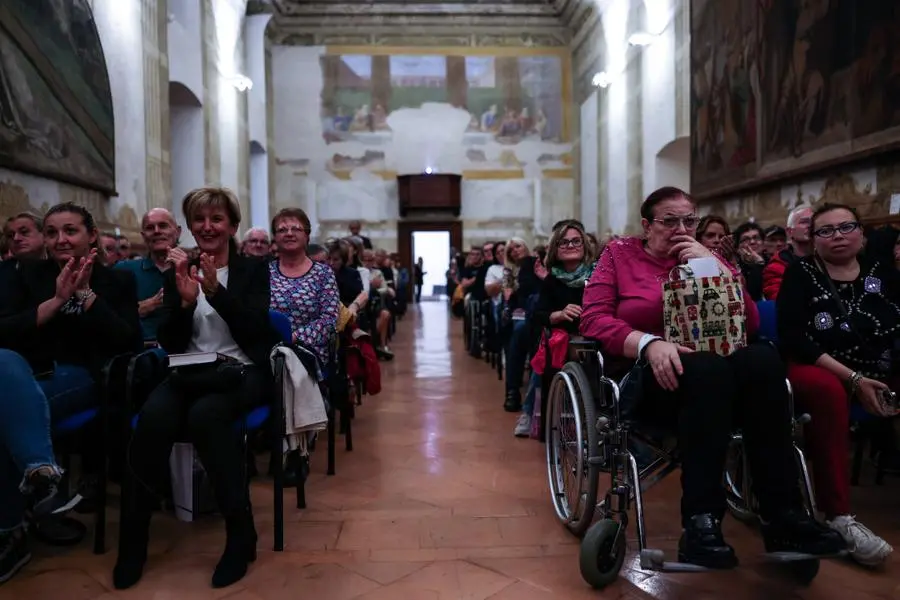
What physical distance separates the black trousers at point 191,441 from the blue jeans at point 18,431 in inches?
12.8

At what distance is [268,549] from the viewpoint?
2.90m

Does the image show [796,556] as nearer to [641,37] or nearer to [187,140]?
[641,37]

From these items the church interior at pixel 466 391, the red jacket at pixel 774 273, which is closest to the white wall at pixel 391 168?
the church interior at pixel 466 391

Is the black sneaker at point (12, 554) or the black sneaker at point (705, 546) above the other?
the black sneaker at point (705, 546)

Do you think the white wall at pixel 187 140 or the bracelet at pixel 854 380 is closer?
the bracelet at pixel 854 380

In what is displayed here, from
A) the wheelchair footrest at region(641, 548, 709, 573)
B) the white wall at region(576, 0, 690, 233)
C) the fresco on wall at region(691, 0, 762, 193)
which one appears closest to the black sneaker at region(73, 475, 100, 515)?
the wheelchair footrest at region(641, 548, 709, 573)

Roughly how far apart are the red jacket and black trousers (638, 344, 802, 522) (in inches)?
74.3

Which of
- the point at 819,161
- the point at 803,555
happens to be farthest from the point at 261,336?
the point at 819,161

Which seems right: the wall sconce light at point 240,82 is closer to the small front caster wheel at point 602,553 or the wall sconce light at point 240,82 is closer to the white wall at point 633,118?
the white wall at point 633,118

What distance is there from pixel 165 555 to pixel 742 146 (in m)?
8.70

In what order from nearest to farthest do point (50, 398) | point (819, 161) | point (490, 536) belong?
point (50, 398) < point (490, 536) < point (819, 161)

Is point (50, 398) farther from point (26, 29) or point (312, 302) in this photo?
point (26, 29)

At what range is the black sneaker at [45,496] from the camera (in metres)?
2.55

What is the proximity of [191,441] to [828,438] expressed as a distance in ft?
7.75
